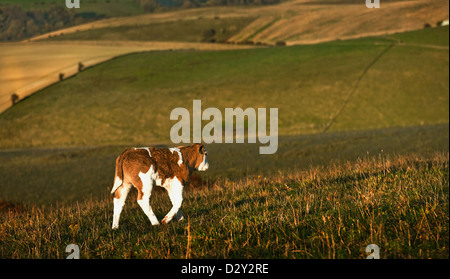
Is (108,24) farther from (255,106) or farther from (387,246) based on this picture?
(387,246)

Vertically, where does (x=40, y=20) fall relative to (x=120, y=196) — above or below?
above

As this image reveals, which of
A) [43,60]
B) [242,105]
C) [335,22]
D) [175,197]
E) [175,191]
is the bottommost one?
[175,197]

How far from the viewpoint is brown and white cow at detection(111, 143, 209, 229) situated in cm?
1141

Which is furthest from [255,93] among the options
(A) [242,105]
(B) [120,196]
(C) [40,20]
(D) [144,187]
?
(C) [40,20]

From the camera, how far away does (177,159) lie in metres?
12.3

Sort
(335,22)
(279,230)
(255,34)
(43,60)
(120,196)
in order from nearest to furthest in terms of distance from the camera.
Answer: (279,230) → (120,196) → (43,60) → (335,22) → (255,34)

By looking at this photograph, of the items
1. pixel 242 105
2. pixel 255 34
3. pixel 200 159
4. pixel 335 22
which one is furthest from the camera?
pixel 255 34

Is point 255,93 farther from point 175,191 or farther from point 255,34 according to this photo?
point 255,34

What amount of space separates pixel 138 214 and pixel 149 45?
13019 centimetres

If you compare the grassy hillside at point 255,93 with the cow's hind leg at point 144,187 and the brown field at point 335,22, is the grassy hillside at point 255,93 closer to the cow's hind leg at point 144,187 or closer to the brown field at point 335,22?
the brown field at point 335,22

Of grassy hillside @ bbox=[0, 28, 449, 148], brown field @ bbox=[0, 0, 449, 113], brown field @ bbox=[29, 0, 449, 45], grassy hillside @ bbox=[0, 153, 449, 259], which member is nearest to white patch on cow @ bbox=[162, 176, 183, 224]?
grassy hillside @ bbox=[0, 153, 449, 259]

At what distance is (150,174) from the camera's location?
11.5m

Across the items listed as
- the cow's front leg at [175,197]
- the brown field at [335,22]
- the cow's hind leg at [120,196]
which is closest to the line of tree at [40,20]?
the brown field at [335,22]

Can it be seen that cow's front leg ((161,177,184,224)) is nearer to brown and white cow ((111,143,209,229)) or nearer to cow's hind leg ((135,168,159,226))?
brown and white cow ((111,143,209,229))
